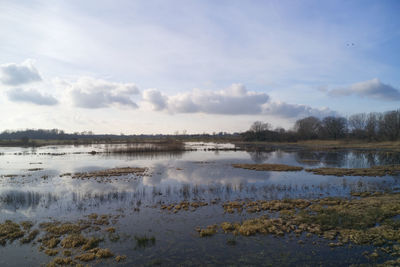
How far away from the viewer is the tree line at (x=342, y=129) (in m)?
98.1

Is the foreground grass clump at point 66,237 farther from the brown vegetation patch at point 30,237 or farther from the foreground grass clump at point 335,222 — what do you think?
the foreground grass clump at point 335,222

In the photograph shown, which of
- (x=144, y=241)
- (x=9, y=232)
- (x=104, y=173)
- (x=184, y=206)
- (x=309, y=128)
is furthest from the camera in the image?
(x=309, y=128)

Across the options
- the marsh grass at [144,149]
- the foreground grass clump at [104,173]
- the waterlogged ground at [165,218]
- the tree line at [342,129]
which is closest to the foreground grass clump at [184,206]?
the waterlogged ground at [165,218]

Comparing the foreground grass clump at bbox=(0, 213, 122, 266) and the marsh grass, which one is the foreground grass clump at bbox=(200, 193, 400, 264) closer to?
the foreground grass clump at bbox=(0, 213, 122, 266)

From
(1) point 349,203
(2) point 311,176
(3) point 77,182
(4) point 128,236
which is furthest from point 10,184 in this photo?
(2) point 311,176

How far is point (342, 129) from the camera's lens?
412 feet

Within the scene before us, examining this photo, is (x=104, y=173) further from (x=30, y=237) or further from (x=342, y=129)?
(x=342, y=129)

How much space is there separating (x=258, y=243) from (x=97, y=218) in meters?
10.5

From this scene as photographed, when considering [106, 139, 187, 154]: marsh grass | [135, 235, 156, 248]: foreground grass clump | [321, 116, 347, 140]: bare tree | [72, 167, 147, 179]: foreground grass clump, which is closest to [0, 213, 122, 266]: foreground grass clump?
[135, 235, 156, 248]: foreground grass clump

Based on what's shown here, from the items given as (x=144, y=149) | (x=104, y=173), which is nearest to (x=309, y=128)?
(x=144, y=149)

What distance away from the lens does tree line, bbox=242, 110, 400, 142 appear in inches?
3864

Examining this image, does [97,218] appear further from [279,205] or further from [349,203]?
[349,203]

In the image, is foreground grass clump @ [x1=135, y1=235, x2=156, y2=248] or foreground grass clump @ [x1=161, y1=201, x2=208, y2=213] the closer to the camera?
foreground grass clump @ [x1=135, y1=235, x2=156, y2=248]

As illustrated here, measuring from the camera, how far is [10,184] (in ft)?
87.4
